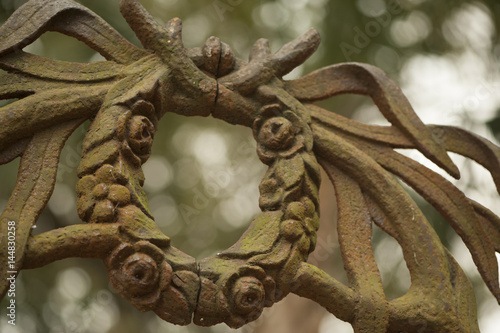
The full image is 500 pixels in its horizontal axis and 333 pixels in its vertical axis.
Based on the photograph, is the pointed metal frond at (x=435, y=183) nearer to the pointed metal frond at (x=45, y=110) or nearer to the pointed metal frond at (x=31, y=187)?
the pointed metal frond at (x=45, y=110)

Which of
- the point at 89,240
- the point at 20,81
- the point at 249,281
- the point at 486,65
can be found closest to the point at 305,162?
the point at 249,281

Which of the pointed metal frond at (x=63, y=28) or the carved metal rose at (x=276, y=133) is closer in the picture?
the pointed metal frond at (x=63, y=28)

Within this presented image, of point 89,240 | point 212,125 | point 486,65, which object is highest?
point 486,65

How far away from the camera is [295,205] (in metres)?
1.88

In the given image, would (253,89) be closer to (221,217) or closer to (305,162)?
(305,162)

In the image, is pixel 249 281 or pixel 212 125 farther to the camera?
pixel 212 125

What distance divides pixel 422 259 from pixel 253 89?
780 mm

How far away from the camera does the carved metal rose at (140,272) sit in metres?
1.62

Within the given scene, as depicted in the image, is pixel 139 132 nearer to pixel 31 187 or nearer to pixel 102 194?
pixel 102 194

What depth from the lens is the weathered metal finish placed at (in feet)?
5.47

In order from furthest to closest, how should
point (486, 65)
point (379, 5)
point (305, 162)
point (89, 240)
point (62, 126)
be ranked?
point (379, 5) → point (486, 65) → point (305, 162) → point (62, 126) → point (89, 240)

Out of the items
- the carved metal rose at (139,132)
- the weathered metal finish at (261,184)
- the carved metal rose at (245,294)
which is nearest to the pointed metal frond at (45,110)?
the weathered metal finish at (261,184)

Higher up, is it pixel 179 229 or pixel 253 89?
pixel 179 229

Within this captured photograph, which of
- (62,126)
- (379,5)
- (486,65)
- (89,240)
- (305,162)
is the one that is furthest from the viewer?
(379,5)
